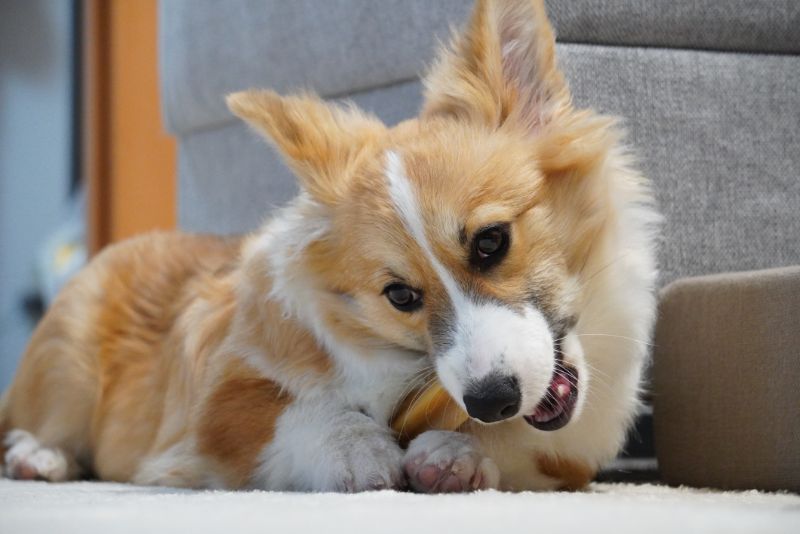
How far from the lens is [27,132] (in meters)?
4.88

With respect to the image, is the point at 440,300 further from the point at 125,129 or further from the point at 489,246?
the point at 125,129

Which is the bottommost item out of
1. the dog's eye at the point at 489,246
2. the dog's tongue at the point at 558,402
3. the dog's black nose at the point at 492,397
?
the dog's tongue at the point at 558,402

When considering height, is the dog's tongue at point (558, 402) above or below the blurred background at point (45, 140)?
above

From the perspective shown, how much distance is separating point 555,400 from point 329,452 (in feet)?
1.18

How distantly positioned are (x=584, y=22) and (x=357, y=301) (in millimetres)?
843

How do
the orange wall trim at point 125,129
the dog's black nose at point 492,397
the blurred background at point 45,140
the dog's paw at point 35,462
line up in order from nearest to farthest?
the dog's black nose at point 492,397, the dog's paw at point 35,462, the orange wall trim at point 125,129, the blurred background at point 45,140

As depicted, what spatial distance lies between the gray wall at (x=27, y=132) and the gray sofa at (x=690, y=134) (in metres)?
2.69

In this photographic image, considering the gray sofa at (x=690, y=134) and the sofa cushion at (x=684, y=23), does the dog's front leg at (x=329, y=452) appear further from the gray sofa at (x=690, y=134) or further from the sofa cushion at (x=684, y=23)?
the sofa cushion at (x=684, y=23)

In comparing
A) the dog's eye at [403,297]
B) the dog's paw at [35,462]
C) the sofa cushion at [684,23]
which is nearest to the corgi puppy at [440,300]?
the dog's eye at [403,297]

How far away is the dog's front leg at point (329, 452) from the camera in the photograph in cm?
145

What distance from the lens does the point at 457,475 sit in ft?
4.62

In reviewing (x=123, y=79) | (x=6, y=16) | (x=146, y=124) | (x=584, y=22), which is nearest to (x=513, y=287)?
(x=584, y=22)

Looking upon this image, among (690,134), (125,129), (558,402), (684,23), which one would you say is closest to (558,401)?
(558,402)

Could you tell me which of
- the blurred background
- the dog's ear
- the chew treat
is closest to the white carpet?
the chew treat
